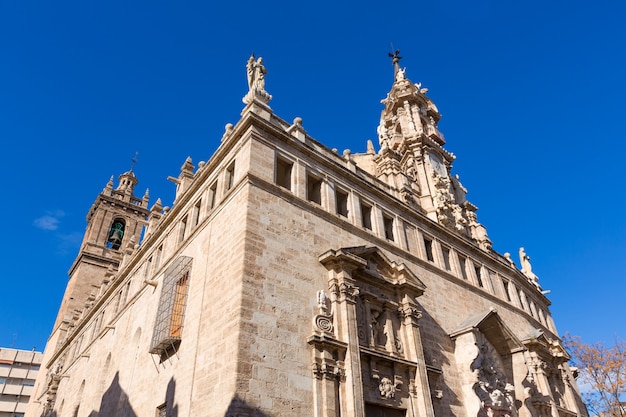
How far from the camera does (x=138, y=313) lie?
1902cm

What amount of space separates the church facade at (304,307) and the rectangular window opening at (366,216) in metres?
0.05

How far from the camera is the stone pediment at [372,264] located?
45.8 ft

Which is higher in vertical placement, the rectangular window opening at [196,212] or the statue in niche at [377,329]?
the rectangular window opening at [196,212]

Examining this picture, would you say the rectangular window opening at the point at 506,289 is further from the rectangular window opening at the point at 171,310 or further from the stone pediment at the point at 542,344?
the rectangular window opening at the point at 171,310

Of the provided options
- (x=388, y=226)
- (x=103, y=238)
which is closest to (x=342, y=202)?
(x=388, y=226)

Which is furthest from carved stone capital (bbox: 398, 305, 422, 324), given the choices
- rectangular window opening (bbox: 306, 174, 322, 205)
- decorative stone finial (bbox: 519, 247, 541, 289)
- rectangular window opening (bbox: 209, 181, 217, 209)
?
decorative stone finial (bbox: 519, 247, 541, 289)

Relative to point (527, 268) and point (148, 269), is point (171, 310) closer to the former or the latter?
point (148, 269)

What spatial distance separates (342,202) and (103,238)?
30.7m

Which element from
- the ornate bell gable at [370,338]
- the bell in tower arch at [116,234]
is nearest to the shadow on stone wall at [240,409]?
the ornate bell gable at [370,338]

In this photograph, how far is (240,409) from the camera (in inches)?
384

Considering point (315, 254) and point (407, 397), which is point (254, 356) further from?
point (407, 397)

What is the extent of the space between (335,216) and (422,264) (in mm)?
5340

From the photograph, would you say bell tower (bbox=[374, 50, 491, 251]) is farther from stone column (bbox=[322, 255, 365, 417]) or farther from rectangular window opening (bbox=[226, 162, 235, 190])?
rectangular window opening (bbox=[226, 162, 235, 190])

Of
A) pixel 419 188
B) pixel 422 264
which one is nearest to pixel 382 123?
pixel 419 188
